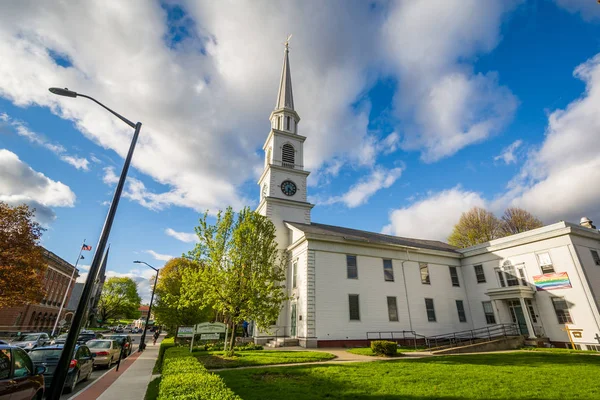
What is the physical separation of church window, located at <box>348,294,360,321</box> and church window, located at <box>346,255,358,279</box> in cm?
167

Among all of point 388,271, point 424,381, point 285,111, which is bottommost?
point 424,381

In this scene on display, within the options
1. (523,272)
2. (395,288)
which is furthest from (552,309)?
(395,288)

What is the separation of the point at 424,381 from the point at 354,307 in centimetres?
1455

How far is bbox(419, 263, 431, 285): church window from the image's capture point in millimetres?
28261

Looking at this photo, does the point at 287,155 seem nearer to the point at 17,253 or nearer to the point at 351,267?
the point at 351,267

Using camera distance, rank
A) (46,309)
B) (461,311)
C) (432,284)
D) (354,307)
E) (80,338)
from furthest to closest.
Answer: (46,309), (80,338), (461,311), (432,284), (354,307)

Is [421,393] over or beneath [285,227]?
beneath

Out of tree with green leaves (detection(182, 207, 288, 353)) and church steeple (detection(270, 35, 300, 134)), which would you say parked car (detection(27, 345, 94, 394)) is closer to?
tree with green leaves (detection(182, 207, 288, 353))

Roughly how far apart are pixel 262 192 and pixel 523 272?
2712 centimetres

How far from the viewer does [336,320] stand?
23234 millimetres

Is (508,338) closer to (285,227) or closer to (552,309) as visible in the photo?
(552,309)

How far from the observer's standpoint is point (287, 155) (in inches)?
1383

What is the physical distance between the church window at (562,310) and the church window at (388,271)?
12.2m

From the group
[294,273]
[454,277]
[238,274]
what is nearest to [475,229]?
[454,277]
